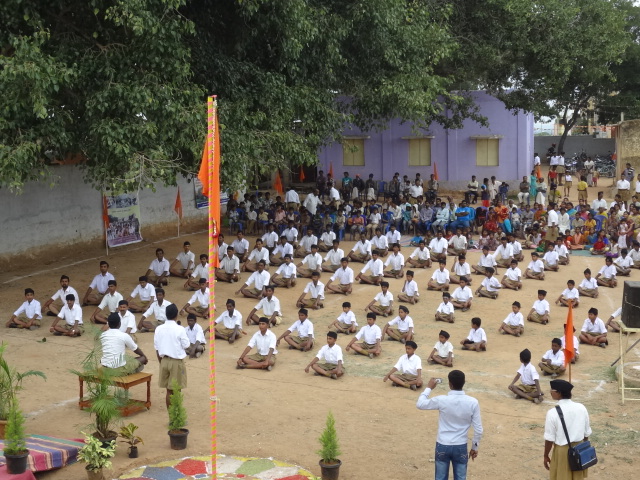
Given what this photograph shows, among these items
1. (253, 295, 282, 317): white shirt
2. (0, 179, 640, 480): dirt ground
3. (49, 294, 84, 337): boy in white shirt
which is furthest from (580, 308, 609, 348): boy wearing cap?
(49, 294, 84, 337): boy in white shirt

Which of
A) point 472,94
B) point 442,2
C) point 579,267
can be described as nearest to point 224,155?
point 579,267

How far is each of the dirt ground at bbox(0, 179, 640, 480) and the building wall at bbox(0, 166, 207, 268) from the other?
5.87 feet

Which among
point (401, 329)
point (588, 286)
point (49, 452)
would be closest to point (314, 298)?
point (401, 329)

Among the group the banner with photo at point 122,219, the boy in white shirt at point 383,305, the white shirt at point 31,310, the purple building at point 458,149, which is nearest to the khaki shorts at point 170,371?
the white shirt at point 31,310

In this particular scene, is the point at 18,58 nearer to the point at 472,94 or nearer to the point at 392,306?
the point at 392,306

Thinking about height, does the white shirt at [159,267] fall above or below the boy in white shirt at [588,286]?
above

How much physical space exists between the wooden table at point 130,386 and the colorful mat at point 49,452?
872mm

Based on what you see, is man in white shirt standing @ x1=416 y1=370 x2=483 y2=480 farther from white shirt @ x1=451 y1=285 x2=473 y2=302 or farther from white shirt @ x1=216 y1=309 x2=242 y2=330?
white shirt @ x1=451 y1=285 x2=473 y2=302

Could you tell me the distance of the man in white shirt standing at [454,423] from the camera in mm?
8297

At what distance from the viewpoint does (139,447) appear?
10664 mm

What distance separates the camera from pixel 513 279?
65.1 feet

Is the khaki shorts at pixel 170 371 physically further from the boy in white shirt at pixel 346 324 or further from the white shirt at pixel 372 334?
the boy in white shirt at pixel 346 324

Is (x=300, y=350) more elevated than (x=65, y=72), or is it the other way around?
(x=65, y=72)

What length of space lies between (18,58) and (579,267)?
14.0m
